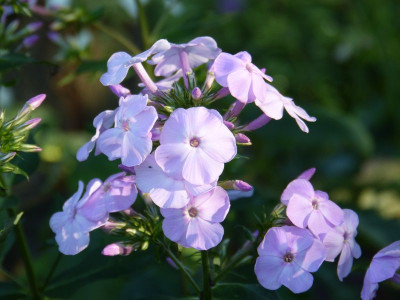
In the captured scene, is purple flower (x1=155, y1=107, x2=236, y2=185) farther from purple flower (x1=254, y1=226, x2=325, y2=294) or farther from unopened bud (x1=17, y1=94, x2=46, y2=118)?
unopened bud (x1=17, y1=94, x2=46, y2=118)

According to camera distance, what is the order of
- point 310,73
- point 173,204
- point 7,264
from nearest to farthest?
point 173,204 → point 7,264 → point 310,73

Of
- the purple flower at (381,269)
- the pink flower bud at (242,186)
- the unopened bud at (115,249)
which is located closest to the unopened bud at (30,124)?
the unopened bud at (115,249)

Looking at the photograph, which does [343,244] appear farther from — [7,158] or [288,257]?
[7,158]

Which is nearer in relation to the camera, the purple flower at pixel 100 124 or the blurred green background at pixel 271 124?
the purple flower at pixel 100 124

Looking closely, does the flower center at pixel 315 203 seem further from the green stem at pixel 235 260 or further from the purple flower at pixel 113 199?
the purple flower at pixel 113 199

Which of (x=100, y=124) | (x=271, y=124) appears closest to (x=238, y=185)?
(x=100, y=124)

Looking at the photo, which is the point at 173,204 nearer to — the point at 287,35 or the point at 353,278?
the point at 353,278

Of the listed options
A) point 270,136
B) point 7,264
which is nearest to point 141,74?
point 270,136
